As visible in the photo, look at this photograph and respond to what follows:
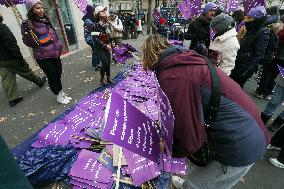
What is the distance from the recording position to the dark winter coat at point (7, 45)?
167 inches

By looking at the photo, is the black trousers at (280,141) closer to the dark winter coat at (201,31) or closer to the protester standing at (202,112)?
the protester standing at (202,112)

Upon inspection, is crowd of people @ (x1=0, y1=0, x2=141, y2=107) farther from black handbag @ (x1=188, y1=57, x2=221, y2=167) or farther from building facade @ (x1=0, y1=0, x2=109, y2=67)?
building facade @ (x1=0, y1=0, x2=109, y2=67)

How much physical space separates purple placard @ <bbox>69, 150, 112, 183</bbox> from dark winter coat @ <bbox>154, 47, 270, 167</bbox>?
130 cm

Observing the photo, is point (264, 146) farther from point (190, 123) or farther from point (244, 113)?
point (190, 123)

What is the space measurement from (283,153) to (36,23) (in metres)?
4.31

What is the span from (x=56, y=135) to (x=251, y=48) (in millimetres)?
3374

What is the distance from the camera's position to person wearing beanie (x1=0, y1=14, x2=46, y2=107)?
4.32m

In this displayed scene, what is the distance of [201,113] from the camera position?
4.84 feet

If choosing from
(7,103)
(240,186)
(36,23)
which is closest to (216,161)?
(240,186)

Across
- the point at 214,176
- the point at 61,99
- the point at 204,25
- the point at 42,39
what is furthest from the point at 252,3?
the point at 214,176

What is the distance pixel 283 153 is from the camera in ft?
10.2

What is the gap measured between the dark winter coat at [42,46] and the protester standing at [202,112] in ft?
9.97

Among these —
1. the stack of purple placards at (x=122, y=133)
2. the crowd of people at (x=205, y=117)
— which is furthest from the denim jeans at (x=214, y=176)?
the stack of purple placards at (x=122, y=133)

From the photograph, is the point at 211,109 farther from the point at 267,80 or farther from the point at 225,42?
the point at 267,80
